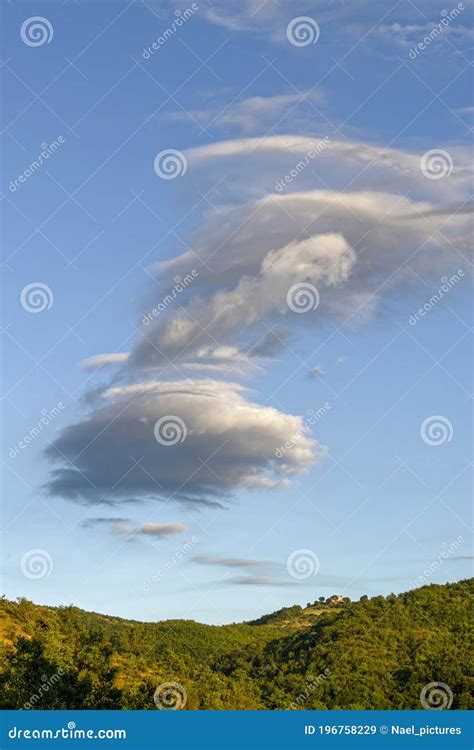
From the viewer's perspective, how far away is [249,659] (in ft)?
476

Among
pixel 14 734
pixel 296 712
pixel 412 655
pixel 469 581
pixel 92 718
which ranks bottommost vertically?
pixel 14 734

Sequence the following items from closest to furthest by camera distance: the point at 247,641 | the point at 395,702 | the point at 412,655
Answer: the point at 395,702 < the point at 412,655 < the point at 247,641

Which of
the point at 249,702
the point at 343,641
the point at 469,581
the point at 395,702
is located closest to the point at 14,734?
the point at 249,702

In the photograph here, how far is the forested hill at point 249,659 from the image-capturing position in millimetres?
50281

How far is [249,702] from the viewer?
7969cm

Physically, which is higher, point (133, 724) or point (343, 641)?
point (343, 641)

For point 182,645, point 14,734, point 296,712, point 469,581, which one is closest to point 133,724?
point 14,734

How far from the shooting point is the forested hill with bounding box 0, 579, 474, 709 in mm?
50281

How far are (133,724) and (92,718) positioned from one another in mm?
1790

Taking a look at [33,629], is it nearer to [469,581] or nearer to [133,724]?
[133,724]

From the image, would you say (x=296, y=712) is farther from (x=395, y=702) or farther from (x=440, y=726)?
(x=395, y=702)

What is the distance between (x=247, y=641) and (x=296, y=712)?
5490 inches

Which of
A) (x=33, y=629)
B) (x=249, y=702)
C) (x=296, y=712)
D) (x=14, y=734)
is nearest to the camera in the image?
(x=14, y=734)

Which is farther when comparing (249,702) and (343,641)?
(343,641)
